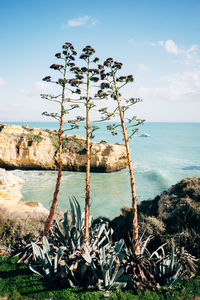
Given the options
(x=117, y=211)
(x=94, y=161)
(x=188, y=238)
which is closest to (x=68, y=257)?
(x=188, y=238)

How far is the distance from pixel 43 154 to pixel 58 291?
28.0m

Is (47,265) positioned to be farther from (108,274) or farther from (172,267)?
(172,267)

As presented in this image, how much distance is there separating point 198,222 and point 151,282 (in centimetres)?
384

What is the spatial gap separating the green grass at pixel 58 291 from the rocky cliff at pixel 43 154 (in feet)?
80.6

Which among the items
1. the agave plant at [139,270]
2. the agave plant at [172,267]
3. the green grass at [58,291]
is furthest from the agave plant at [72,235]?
the agave plant at [172,267]

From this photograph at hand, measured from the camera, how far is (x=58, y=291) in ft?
14.5

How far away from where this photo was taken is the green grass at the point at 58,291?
4.30m

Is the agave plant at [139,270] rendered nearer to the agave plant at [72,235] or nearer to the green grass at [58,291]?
the green grass at [58,291]

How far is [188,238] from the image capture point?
22.0 feet

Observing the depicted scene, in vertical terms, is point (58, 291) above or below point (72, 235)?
below

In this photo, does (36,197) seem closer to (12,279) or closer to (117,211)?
(117,211)

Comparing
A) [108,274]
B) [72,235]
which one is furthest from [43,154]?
[108,274]

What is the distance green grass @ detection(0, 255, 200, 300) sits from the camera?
4305mm

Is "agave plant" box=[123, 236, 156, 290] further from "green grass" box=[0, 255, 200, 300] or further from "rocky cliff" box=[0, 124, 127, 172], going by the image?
"rocky cliff" box=[0, 124, 127, 172]
